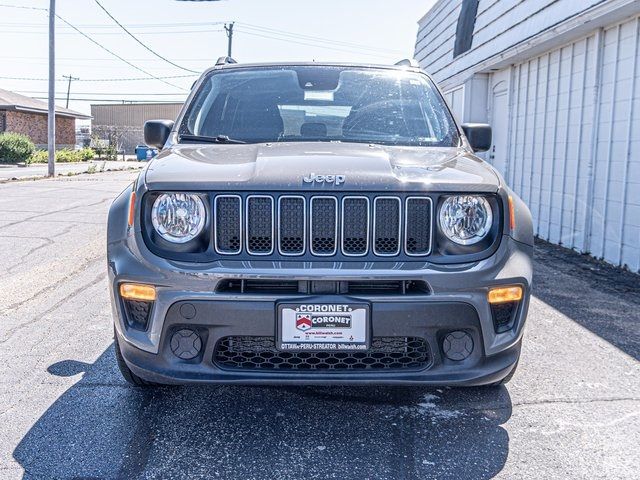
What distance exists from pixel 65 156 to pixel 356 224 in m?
38.0

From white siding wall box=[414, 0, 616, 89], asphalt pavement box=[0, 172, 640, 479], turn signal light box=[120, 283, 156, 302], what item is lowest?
asphalt pavement box=[0, 172, 640, 479]

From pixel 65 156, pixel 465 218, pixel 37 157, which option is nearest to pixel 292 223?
pixel 465 218

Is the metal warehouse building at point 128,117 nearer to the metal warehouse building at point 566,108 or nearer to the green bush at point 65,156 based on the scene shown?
the green bush at point 65,156

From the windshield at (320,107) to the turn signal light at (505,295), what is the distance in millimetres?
1193

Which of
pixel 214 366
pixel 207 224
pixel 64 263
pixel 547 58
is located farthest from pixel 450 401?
pixel 547 58

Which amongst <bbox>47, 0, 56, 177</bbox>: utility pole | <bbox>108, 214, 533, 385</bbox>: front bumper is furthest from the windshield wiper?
<bbox>47, 0, 56, 177</bbox>: utility pole

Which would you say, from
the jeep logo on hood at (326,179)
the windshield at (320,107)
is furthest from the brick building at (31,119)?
the jeep logo on hood at (326,179)

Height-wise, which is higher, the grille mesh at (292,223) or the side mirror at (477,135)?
the side mirror at (477,135)

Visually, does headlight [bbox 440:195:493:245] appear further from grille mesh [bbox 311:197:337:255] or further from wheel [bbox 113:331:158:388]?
wheel [bbox 113:331:158:388]

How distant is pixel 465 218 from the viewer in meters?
2.82

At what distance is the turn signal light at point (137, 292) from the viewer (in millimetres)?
2682

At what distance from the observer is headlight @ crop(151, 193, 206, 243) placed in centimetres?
278

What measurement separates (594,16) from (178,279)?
19.9 ft

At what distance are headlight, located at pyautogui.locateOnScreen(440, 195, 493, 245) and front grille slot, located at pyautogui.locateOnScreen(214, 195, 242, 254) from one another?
0.87m
